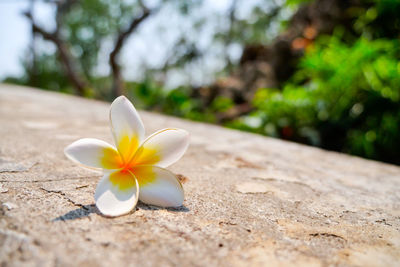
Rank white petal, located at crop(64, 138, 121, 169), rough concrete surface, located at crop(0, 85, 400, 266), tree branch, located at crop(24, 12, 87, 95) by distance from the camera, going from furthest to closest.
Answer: tree branch, located at crop(24, 12, 87, 95) < white petal, located at crop(64, 138, 121, 169) < rough concrete surface, located at crop(0, 85, 400, 266)

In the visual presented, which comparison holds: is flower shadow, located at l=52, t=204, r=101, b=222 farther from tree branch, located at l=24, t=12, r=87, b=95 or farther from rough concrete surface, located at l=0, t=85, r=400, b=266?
tree branch, located at l=24, t=12, r=87, b=95

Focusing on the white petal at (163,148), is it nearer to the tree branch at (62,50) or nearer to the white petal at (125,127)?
the white petal at (125,127)

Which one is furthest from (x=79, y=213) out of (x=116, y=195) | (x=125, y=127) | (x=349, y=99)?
(x=349, y=99)

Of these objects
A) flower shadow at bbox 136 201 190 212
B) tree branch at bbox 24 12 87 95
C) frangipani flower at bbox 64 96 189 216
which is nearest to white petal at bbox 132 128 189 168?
frangipani flower at bbox 64 96 189 216

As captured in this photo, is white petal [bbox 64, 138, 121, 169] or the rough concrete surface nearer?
the rough concrete surface

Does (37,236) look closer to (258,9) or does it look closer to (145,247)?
(145,247)

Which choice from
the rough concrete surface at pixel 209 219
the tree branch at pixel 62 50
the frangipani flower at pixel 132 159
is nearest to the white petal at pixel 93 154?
the frangipani flower at pixel 132 159

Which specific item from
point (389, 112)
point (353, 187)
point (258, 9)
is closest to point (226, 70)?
point (258, 9)

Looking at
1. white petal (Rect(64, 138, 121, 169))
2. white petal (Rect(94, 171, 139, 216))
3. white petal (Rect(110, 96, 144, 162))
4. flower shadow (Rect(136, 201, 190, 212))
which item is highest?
white petal (Rect(110, 96, 144, 162))
